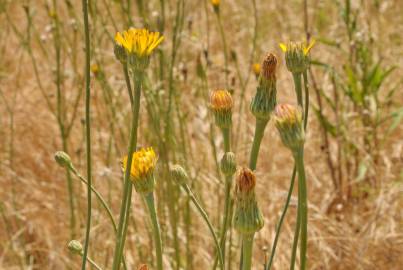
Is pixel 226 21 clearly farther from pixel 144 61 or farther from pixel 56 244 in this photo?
pixel 144 61

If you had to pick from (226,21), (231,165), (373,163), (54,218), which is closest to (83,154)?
(54,218)

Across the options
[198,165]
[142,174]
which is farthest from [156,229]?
[198,165]

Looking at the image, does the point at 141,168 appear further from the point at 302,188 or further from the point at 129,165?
the point at 302,188

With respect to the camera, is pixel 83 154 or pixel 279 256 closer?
pixel 279 256

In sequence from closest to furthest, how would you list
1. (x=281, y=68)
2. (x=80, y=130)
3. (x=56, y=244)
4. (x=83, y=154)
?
1. (x=56, y=244)
2. (x=83, y=154)
3. (x=80, y=130)
4. (x=281, y=68)

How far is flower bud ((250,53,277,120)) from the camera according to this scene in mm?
825

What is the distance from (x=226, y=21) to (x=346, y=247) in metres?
1.89

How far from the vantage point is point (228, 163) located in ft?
2.91

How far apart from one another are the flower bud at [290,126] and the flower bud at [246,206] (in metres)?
0.08

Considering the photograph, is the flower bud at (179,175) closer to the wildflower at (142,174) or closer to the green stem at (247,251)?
the wildflower at (142,174)

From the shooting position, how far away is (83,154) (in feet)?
7.61

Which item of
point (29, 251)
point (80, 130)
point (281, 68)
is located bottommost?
point (29, 251)

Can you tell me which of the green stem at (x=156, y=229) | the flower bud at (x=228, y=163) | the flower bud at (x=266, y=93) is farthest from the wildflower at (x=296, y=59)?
the green stem at (x=156, y=229)

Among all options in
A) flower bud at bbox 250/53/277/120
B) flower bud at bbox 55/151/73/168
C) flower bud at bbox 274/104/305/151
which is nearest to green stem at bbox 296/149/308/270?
flower bud at bbox 274/104/305/151
